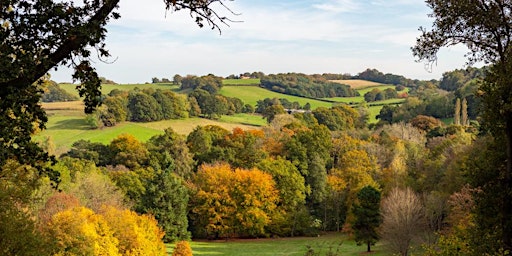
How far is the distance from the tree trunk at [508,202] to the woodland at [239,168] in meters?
0.03

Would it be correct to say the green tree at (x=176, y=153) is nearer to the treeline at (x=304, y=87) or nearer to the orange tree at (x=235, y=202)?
the orange tree at (x=235, y=202)

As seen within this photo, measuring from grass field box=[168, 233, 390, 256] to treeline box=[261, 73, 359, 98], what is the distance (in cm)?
8122

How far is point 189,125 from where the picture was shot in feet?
297

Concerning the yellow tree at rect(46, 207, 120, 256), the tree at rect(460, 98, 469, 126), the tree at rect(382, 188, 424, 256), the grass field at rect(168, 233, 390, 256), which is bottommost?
the grass field at rect(168, 233, 390, 256)

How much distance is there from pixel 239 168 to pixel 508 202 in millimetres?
48466

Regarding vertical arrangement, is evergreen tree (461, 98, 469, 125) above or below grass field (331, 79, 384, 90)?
below

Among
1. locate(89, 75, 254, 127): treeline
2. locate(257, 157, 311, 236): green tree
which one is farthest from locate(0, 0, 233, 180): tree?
locate(89, 75, 254, 127): treeline

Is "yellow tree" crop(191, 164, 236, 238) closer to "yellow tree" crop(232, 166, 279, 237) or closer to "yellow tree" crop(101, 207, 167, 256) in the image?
→ "yellow tree" crop(232, 166, 279, 237)

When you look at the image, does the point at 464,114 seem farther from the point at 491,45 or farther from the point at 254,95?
the point at 491,45

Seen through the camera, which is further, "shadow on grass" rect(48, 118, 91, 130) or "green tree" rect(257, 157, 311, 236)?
"shadow on grass" rect(48, 118, 91, 130)

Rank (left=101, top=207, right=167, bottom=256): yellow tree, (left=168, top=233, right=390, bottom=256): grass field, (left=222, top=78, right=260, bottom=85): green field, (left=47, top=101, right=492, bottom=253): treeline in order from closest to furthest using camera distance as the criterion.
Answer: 1. (left=101, top=207, right=167, bottom=256): yellow tree
2. (left=168, top=233, right=390, bottom=256): grass field
3. (left=47, top=101, right=492, bottom=253): treeline
4. (left=222, top=78, right=260, bottom=85): green field

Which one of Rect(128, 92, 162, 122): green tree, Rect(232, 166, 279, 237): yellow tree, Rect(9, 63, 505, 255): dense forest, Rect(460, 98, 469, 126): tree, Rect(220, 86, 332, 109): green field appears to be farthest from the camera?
Rect(220, 86, 332, 109): green field

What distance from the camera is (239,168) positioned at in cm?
5872

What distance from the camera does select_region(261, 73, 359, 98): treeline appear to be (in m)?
132
